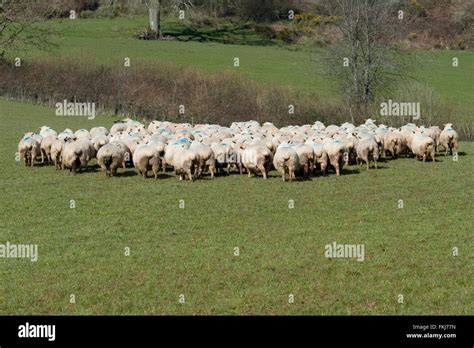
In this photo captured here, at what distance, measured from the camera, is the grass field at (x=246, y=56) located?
5441cm

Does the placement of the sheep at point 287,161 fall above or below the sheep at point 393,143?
below

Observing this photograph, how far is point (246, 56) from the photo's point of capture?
63.8 meters

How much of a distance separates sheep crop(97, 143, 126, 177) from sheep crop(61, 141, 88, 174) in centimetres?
100

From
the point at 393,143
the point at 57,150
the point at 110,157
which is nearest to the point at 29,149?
the point at 57,150

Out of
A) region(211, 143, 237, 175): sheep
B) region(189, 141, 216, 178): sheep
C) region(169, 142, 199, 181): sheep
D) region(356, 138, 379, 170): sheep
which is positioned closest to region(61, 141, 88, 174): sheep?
region(169, 142, 199, 181): sheep

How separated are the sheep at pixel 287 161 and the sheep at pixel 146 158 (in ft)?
11.7

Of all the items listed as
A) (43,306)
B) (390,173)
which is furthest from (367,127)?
(43,306)

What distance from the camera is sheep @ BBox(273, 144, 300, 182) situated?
2067 centimetres

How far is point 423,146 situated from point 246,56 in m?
40.6

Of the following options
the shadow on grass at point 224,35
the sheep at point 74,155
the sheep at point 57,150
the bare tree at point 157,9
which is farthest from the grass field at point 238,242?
the shadow on grass at point 224,35

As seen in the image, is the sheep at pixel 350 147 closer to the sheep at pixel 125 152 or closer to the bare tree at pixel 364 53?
the sheep at pixel 125 152

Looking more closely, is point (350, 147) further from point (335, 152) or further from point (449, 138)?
point (449, 138)
